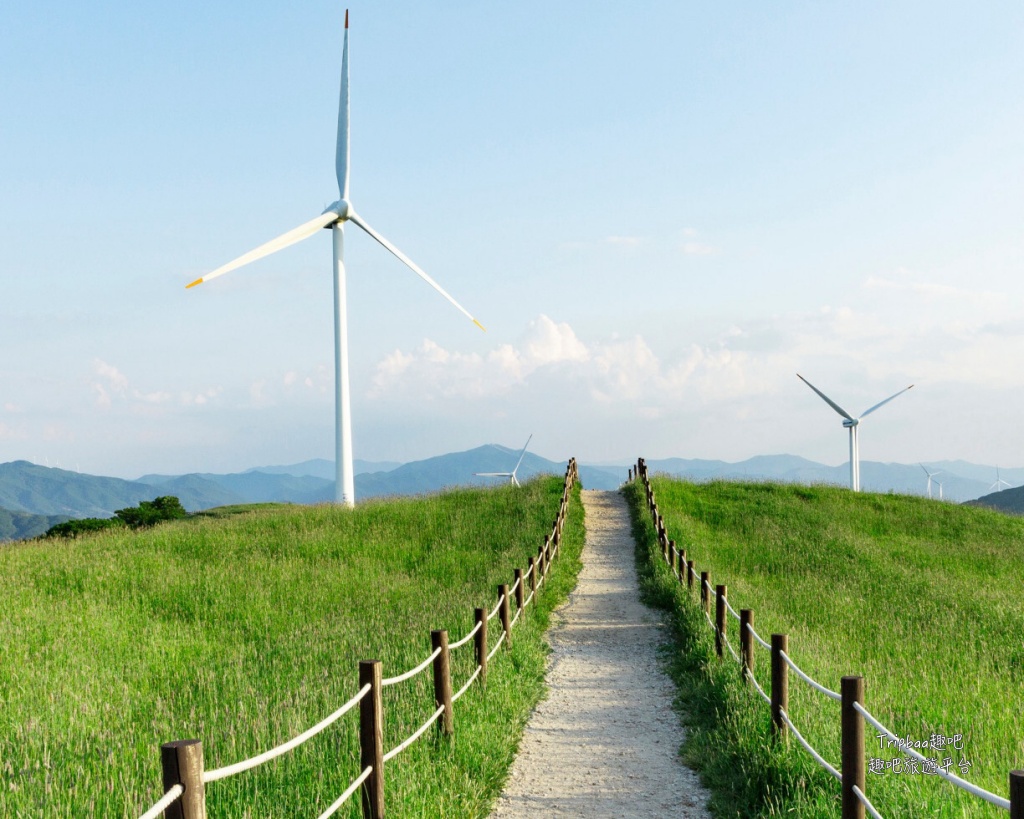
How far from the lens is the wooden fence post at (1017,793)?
3906 millimetres

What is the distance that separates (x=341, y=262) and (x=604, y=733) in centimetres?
3542

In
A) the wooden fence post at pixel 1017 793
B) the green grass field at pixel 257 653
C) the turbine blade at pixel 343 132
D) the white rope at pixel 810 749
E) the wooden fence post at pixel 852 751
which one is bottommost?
the green grass field at pixel 257 653

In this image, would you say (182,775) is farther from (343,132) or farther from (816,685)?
(343,132)

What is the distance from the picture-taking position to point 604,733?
10.6m

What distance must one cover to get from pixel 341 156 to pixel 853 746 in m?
43.4

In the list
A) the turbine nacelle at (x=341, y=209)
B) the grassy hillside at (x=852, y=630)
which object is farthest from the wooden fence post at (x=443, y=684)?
the turbine nacelle at (x=341, y=209)

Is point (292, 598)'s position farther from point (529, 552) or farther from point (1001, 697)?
point (1001, 697)

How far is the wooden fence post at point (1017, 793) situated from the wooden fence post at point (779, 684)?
15.7ft

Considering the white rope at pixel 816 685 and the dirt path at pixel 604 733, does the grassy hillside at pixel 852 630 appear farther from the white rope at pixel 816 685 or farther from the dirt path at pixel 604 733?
the white rope at pixel 816 685

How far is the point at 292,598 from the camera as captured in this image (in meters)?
20.6

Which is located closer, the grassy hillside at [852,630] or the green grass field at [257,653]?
the green grass field at [257,653]

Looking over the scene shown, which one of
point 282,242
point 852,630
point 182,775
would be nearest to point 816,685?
point 182,775

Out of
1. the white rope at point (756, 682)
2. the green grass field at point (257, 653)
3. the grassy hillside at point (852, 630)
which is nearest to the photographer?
the green grass field at point (257, 653)

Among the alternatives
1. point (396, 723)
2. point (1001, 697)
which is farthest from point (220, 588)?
point (1001, 697)
